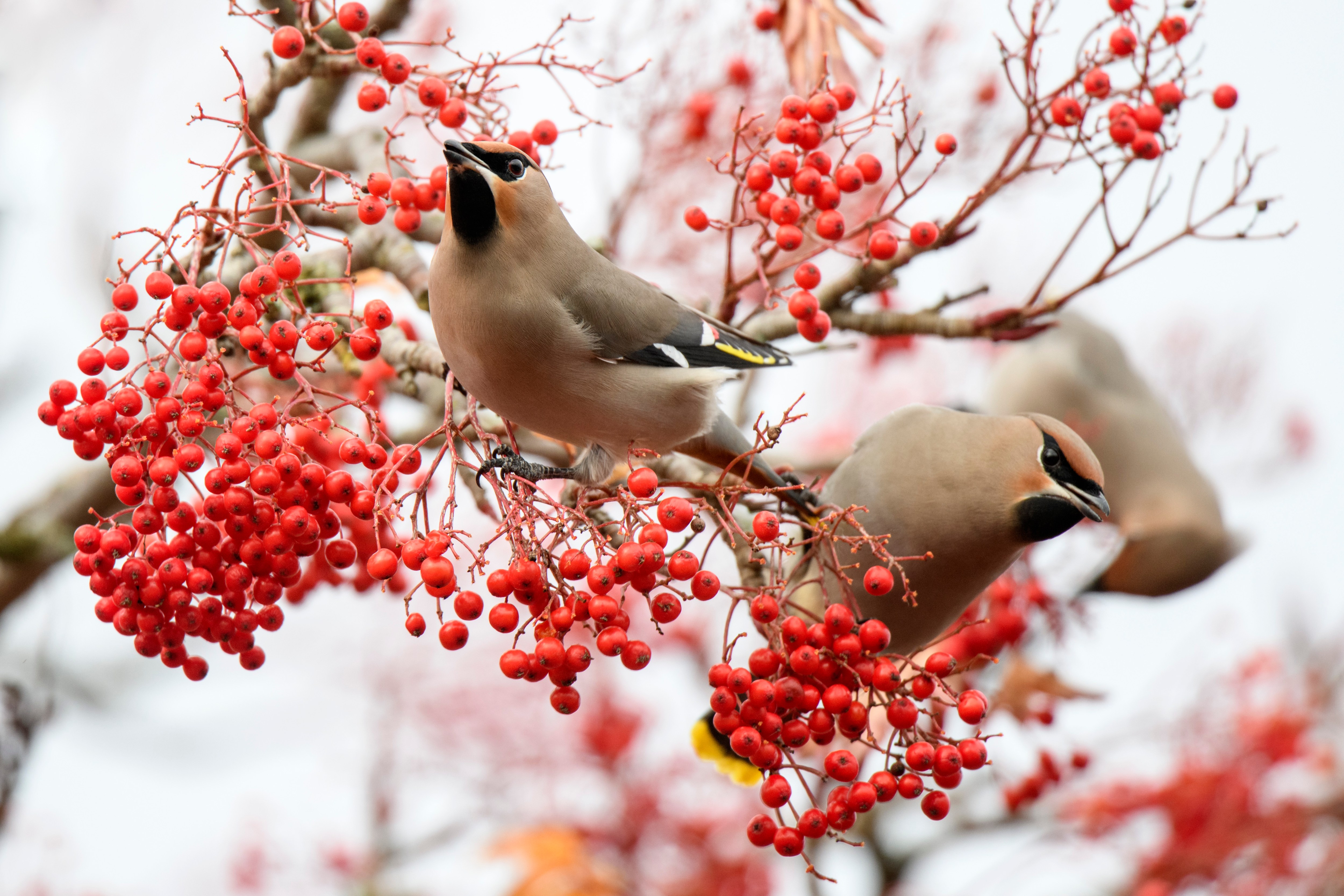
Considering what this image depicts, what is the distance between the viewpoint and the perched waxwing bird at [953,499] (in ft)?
6.48

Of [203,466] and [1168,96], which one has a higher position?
[1168,96]

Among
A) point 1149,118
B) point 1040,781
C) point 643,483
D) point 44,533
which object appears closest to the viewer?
point 643,483

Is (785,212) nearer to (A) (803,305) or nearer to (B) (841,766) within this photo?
(A) (803,305)

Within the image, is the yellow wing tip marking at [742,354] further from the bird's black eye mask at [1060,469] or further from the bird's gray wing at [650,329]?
the bird's black eye mask at [1060,469]

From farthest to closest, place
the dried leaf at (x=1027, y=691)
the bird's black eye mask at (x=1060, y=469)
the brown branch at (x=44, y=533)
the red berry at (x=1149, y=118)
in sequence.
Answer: the dried leaf at (x=1027, y=691)
the brown branch at (x=44, y=533)
the red berry at (x=1149, y=118)
the bird's black eye mask at (x=1060, y=469)

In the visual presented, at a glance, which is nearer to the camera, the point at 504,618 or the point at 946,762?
the point at 504,618

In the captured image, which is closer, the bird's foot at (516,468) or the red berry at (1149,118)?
the bird's foot at (516,468)

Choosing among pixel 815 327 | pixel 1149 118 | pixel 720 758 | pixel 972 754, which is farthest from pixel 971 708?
pixel 1149 118

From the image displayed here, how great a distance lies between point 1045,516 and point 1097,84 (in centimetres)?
79

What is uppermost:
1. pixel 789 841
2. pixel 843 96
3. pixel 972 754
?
pixel 843 96

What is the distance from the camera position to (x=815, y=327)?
6.79ft

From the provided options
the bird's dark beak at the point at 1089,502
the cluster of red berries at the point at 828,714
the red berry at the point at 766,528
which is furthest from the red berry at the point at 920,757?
the bird's dark beak at the point at 1089,502

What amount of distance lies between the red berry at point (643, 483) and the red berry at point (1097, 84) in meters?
1.14

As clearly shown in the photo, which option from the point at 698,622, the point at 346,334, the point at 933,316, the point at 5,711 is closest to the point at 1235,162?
the point at 933,316
